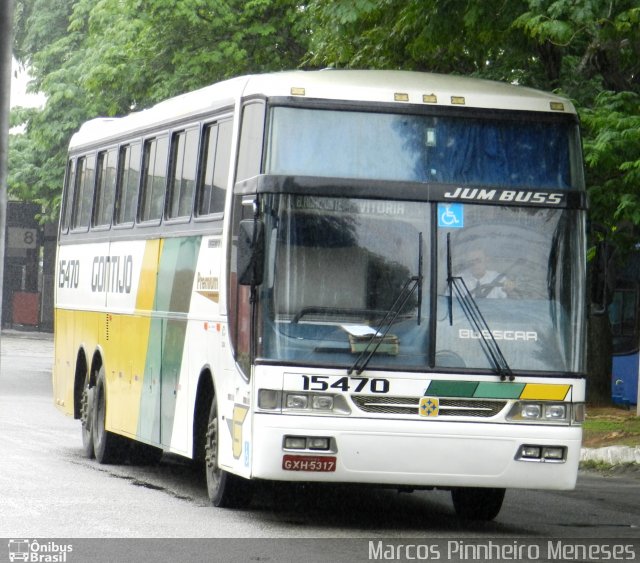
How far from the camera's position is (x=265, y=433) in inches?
438

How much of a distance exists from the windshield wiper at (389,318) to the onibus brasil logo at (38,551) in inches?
92.4

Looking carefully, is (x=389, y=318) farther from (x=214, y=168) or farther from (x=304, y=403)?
(x=214, y=168)

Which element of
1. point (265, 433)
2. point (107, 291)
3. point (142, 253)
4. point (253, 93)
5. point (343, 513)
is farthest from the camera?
point (107, 291)

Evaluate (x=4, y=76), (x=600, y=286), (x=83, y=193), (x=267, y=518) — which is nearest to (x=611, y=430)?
(x=83, y=193)

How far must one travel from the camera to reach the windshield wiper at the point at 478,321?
1135cm

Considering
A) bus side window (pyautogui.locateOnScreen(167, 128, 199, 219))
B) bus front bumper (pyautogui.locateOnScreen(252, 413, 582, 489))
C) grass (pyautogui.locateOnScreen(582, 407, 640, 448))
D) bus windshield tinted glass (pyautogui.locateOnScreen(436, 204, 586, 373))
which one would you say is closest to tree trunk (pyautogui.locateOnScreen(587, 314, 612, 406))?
grass (pyautogui.locateOnScreen(582, 407, 640, 448))

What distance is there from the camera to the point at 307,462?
1109 cm

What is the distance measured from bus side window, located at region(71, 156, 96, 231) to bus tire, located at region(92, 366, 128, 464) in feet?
6.96

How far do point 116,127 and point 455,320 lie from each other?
7015 millimetres

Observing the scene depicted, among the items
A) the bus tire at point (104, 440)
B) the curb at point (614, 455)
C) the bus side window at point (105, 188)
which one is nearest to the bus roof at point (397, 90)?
the bus side window at point (105, 188)

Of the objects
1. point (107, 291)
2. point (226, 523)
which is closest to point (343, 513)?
point (226, 523)

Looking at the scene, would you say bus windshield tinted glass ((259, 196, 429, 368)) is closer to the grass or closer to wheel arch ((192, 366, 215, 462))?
wheel arch ((192, 366, 215, 462))

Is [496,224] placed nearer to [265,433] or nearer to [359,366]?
[359,366]

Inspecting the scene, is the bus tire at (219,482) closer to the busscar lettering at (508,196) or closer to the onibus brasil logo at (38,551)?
the onibus brasil logo at (38,551)
